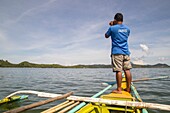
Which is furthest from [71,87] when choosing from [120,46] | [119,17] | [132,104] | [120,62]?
[132,104]

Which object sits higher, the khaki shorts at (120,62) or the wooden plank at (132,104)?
the khaki shorts at (120,62)

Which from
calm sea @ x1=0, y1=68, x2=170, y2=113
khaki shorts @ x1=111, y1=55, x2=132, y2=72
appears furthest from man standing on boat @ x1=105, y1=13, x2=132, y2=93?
calm sea @ x1=0, y1=68, x2=170, y2=113

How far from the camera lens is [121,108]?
3414 mm

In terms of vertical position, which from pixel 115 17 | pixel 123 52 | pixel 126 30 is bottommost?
pixel 123 52

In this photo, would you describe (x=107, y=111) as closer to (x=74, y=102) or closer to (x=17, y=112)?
(x=74, y=102)

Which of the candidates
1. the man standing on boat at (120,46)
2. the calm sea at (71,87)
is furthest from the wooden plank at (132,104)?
the calm sea at (71,87)

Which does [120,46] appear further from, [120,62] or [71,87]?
[71,87]

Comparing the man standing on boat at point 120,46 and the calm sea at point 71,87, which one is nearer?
the man standing on boat at point 120,46

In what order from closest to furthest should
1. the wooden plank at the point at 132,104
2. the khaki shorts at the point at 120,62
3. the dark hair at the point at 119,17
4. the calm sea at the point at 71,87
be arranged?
the wooden plank at the point at 132,104, the khaki shorts at the point at 120,62, the dark hair at the point at 119,17, the calm sea at the point at 71,87

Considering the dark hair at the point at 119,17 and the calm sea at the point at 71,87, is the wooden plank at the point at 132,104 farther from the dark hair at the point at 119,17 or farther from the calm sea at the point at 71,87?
the calm sea at the point at 71,87

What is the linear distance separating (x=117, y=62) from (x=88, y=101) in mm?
1622

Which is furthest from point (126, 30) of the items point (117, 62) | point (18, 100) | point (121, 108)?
point (18, 100)

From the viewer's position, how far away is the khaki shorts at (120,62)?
4.41 metres

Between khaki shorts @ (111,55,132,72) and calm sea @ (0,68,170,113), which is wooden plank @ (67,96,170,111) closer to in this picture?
khaki shorts @ (111,55,132,72)
